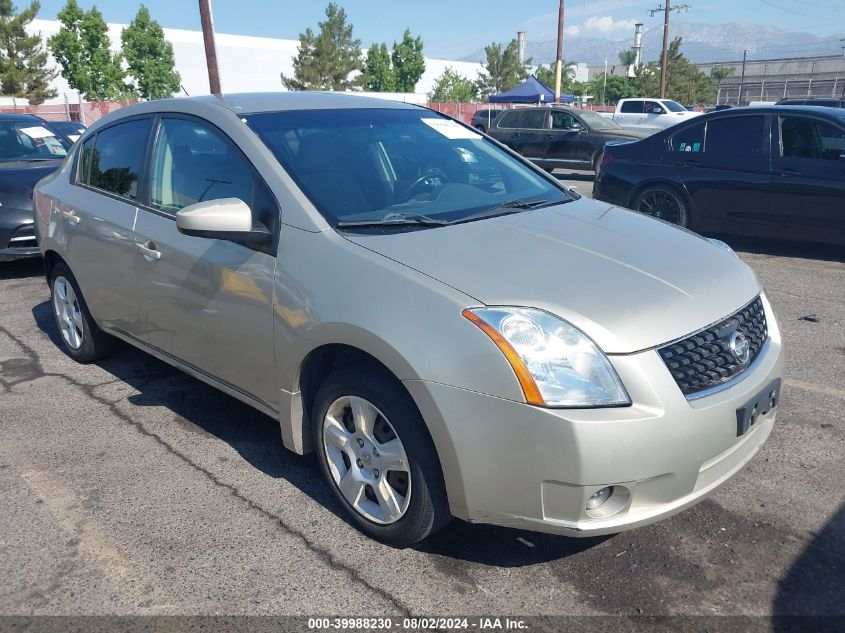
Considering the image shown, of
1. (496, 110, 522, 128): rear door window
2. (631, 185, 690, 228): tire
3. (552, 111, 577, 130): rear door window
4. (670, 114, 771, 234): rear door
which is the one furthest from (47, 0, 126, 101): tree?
(670, 114, 771, 234): rear door

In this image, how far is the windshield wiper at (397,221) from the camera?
3.01m

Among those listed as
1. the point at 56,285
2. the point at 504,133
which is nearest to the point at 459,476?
the point at 56,285

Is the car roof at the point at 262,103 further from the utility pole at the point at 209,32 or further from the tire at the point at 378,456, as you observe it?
the utility pole at the point at 209,32

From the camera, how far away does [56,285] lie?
5105 millimetres

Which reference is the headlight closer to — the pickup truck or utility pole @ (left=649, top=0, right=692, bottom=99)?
the pickup truck

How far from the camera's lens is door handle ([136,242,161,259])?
3.70m

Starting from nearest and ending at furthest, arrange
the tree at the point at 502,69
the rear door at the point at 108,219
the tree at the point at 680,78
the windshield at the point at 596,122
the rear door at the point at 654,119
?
the rear door at the point at 108,219 → the windshield at the point at 596,122 → the rear door at the point at 654,119 → the tree at the point at 680,78 → the tree at the point at 502,69

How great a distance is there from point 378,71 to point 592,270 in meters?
72.3

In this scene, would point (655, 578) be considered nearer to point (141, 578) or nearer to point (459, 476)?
point (459, 476)

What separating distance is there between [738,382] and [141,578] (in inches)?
89.4

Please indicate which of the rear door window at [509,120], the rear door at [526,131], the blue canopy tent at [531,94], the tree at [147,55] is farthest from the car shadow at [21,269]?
the tree at [147,55]

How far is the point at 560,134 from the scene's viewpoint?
16.6 m

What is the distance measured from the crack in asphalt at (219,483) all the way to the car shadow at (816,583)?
4.22 feet

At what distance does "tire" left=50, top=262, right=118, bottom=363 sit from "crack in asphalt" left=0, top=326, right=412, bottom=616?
215 millimetres
